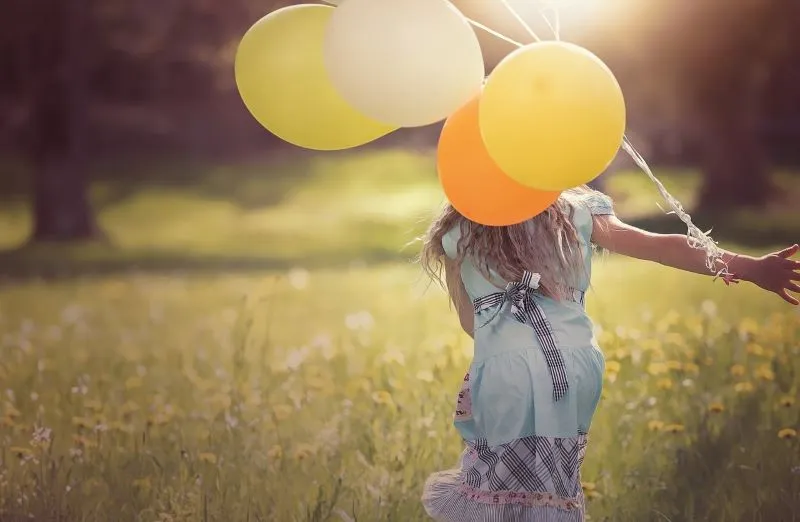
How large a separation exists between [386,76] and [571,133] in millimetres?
436

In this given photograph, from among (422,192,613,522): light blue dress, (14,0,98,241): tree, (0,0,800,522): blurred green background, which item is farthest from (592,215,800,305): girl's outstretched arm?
(14,0,98,241): tree

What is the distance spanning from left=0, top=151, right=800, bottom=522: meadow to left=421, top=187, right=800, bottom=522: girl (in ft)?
0.93

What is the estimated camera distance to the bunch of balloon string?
2311mm

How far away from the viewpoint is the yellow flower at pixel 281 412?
4088mm

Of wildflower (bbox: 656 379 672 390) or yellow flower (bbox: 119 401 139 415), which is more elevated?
wildflower (bbox: 656 379 672 390)

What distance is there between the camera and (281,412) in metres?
4.12

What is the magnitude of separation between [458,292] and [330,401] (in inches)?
61.5

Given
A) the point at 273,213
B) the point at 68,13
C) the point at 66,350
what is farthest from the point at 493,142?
the point at 273,213

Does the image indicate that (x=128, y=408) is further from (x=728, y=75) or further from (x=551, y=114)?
(x=728, y=75)

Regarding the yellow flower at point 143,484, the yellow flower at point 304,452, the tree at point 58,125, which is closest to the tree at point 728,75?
the tree at point 58,125

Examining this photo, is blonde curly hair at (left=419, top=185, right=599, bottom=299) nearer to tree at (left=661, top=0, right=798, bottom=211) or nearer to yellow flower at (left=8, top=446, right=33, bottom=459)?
yellow flower at (left=8, top=446, right=33, bottom=459)

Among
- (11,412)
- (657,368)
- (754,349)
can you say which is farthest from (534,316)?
(11,412)

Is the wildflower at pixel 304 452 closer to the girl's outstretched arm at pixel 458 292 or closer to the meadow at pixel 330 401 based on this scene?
the meadow at pixel 330 401

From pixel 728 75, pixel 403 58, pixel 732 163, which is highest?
pixel 403 58
